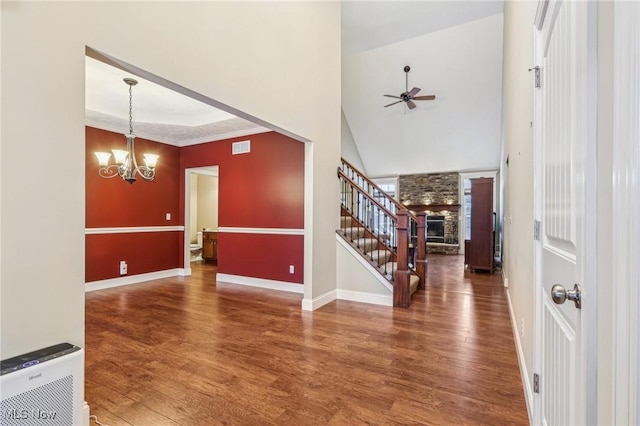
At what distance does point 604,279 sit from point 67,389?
6.70 ft

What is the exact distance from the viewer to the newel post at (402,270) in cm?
379

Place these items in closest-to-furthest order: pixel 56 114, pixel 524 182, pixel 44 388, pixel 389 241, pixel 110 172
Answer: pixel 44 388
pixel 56 114
pixel 524 182
pixel 110 172
pixel 389 241

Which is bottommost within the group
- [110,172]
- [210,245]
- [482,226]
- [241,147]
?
[210,245]

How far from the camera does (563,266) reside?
110 cm

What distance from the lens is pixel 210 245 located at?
7.32 m

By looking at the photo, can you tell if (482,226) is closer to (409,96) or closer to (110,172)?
(409,96)

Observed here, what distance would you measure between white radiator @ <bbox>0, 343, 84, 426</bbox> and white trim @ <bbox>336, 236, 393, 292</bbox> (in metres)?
3.13

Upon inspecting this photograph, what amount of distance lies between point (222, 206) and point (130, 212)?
1.51 metres

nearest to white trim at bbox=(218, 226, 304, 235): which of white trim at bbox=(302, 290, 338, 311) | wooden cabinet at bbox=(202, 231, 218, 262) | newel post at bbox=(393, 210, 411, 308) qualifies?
white trim at bbox=(302, 290, 338, 311)

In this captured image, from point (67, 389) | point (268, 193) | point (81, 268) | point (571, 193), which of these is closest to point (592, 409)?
point (571, 193)

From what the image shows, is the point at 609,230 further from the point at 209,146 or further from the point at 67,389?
the point at 209,146

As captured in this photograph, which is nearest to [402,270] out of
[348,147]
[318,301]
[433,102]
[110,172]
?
[318,301]

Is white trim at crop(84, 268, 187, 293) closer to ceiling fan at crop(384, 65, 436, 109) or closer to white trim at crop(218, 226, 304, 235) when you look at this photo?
white trim at crop(218, 226, 304, 235)

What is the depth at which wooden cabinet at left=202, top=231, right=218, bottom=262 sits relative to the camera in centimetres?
727
